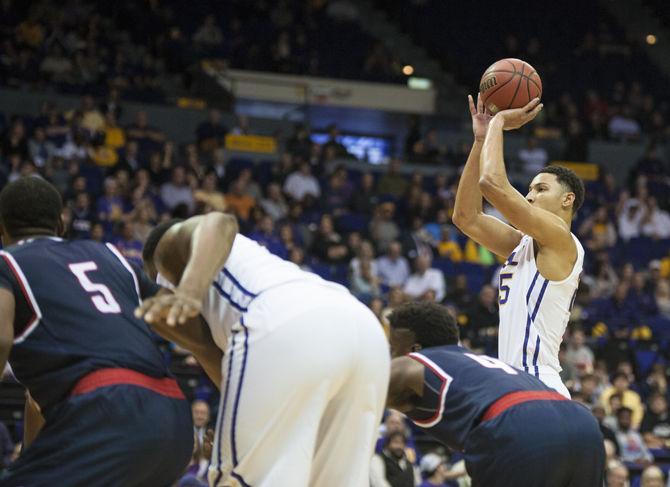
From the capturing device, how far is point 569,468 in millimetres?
4367

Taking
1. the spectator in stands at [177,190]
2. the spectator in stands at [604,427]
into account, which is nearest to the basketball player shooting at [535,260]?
the spectator in stands at [604,427]

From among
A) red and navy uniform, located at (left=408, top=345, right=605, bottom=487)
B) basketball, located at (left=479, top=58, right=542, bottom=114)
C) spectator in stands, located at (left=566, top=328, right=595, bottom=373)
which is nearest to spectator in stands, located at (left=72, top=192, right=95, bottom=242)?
spectator in stands, located at (left=566, top=328, right=595, bottom=373)

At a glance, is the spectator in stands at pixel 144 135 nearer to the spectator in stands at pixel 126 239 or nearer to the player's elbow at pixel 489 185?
the spectator in stands at pixel 126 239

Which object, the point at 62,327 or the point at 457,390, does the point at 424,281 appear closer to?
the point at 457,390

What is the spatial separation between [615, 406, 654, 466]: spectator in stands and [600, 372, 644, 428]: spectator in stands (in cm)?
41

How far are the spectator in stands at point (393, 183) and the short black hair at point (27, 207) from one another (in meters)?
14.6

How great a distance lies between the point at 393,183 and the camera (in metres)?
18.9

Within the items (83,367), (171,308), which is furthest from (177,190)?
(171,308)

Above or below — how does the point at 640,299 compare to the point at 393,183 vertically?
below

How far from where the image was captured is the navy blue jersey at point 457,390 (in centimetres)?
439

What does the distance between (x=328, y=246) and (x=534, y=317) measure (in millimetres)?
10147

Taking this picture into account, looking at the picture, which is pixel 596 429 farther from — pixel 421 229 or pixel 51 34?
pixel 51 34

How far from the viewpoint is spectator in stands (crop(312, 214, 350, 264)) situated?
51.3 ft

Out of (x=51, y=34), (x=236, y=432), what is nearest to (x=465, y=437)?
(x=236, y=432)
